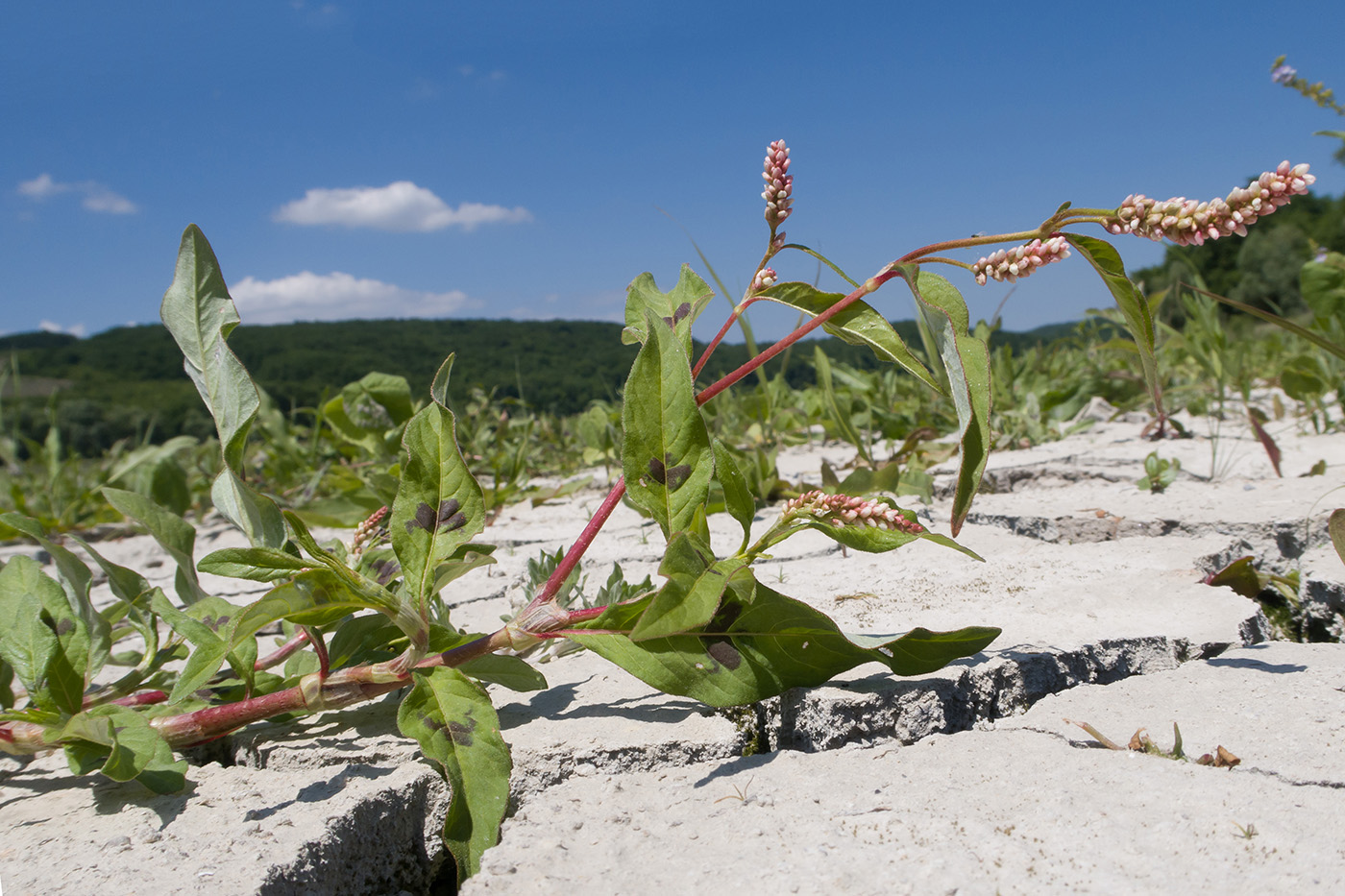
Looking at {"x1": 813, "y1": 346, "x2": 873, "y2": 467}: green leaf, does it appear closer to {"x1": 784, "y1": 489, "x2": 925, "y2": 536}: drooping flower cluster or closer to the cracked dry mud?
the cracked dry mud

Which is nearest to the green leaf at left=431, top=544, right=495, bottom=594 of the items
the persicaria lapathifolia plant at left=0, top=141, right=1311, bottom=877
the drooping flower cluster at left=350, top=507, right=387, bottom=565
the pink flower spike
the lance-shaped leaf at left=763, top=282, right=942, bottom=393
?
the persicaria lapathifolia plant at left=0, top=141, right=1311, bottom=877

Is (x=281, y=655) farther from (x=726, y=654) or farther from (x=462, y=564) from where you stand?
(x=726, y=654)

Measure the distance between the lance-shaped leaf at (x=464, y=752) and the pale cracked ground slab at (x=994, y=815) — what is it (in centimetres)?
4

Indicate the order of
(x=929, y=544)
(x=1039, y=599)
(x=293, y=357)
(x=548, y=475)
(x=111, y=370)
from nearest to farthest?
(x=1039, y=599), (x=929, y=544), (x=548, y=475), (x=293, y=357), (x=111, y=370)

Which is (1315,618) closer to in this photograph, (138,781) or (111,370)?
(138,781)

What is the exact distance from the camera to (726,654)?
3.45 feet

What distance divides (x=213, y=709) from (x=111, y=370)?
3968 cm

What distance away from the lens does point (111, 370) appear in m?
34.1

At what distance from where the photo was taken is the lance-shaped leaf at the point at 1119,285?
985mm

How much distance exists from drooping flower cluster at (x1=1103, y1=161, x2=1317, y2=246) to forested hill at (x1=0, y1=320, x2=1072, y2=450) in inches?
32.1

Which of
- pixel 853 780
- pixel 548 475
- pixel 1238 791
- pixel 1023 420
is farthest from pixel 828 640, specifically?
pixel 548 475

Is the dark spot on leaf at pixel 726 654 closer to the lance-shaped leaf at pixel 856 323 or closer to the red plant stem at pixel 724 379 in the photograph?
the red plant stem at pixel 724 379

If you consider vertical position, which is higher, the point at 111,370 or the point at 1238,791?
the point at 111,370

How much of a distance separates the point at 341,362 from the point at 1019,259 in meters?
22.0
